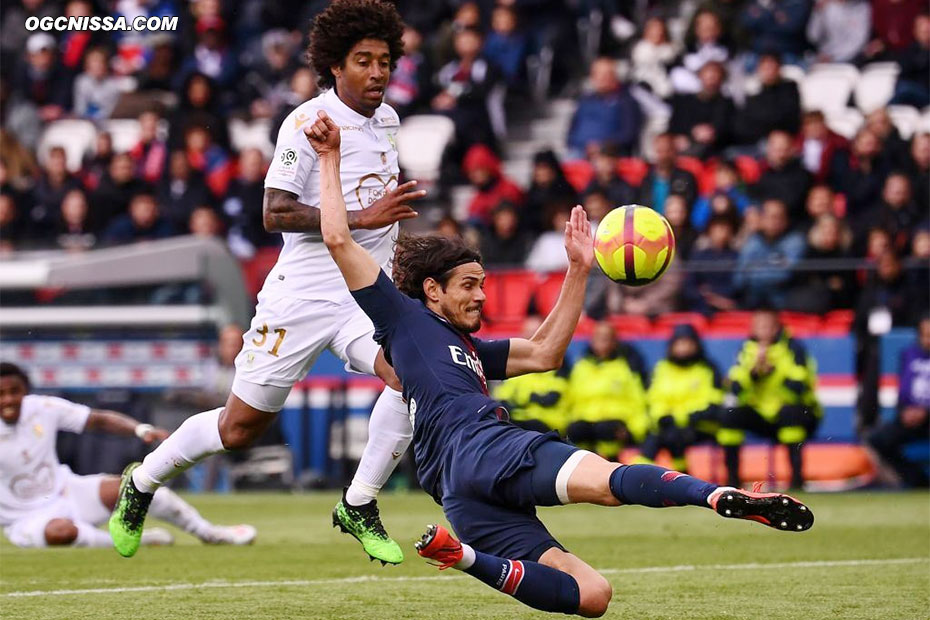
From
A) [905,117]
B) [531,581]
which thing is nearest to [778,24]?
[905,117]

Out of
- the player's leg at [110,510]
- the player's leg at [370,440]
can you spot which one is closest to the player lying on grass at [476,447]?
the player's leg at [370,440]

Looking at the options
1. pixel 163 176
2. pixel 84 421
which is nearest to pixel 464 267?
pixel 84 421

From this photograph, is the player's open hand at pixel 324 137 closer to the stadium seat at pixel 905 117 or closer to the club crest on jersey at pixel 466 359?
the club crest on jersey at pixel 466 359

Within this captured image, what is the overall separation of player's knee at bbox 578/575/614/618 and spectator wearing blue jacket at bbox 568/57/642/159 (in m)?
11.4

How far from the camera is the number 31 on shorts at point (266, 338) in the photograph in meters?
7.20

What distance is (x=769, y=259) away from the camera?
47.3ft

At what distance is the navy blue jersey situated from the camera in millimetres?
5480

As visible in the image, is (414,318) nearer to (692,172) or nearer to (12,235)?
(692,172)

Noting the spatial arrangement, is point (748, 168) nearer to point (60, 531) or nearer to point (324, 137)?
point (60, 531)

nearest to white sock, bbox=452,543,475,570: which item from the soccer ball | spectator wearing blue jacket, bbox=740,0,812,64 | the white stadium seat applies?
the soccer ball

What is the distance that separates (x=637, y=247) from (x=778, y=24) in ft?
34.8

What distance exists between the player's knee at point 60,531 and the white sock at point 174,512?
0.48m

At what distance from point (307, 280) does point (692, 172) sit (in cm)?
870

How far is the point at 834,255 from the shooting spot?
14.3 metres
